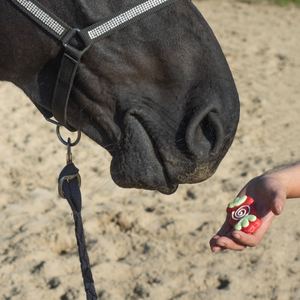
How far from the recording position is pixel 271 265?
8.28 feet

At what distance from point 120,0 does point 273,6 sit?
25.6 feet

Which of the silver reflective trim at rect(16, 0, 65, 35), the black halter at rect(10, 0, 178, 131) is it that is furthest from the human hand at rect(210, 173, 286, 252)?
the silver reflective trim at rect(16, 0, 65, 35)

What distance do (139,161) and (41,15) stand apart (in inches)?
25.3

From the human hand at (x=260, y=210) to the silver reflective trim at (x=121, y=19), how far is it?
32.6 inches

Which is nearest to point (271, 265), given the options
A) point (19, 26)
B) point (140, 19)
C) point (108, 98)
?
point (108, 98)

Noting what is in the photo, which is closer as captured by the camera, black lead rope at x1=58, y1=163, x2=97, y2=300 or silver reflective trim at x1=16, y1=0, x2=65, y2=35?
silver reflective trim at x1=16, y1=0, x2=65, y2=35

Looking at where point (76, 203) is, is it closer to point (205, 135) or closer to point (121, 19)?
point (205, 135)

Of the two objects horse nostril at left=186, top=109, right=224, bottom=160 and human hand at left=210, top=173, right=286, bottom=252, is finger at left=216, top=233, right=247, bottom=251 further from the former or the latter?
horse nostril at left=186, top=109, right=224, bottom=160

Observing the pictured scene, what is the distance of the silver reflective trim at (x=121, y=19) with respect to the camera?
1.41 m

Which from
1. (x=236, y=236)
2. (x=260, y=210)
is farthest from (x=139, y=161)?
(x=260, y=210)

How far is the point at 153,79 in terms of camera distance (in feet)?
4.77

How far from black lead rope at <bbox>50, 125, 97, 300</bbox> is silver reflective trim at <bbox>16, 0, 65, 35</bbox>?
19.3 inches

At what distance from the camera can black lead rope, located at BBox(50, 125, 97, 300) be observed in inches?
67.2

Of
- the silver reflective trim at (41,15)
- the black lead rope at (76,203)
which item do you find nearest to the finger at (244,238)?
the black lead rope at (76,203)
